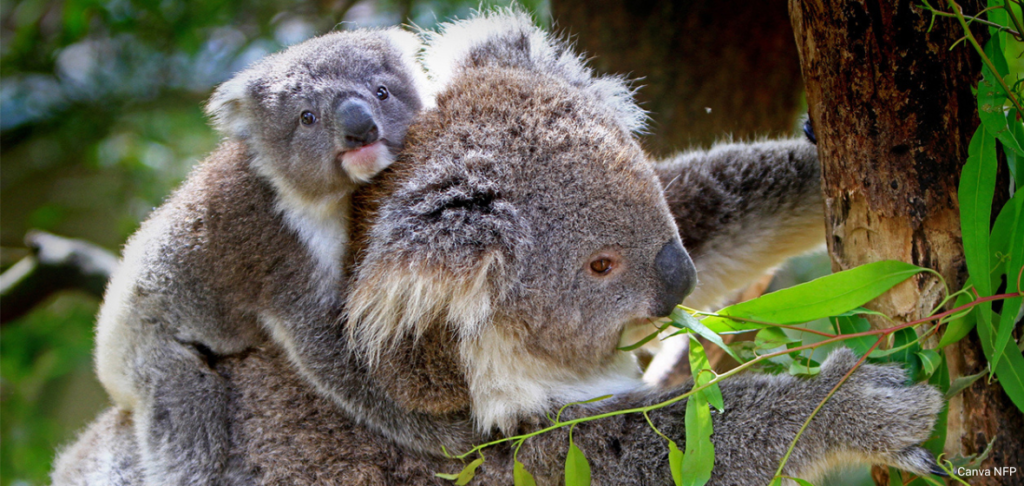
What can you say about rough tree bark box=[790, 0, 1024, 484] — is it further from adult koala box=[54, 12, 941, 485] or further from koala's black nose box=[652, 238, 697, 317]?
koala's black nose box=[652, 238, 697, 317]

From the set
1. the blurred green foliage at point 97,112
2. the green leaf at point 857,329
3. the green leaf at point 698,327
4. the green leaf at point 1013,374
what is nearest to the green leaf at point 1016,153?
the green leaf at point 1013,374

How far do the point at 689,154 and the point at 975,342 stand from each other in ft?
4.16

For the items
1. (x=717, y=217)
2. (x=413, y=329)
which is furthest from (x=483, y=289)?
(x=717, y=217)

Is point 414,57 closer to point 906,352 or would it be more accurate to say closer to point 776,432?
point 776,432

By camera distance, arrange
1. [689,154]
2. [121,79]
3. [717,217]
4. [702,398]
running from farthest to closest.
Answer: [121,79] → [689,154] → [717,217] → [702,398]

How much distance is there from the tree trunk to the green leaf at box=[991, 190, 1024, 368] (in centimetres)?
232

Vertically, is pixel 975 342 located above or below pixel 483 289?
below

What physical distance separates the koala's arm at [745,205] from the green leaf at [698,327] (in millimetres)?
714

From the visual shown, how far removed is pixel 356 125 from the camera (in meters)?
1.99

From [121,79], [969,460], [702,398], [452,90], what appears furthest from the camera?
[121,79]

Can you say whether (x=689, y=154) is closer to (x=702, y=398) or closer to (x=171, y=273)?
(x=702, y=398)

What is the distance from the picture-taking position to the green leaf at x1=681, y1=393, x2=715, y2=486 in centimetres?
175

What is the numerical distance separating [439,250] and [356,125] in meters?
0.44

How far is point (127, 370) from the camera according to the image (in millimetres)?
2576
